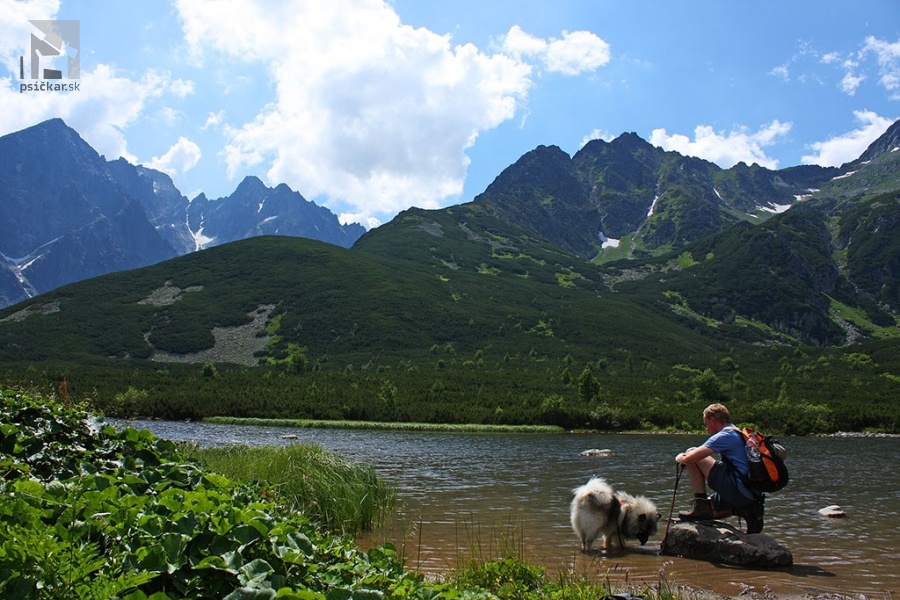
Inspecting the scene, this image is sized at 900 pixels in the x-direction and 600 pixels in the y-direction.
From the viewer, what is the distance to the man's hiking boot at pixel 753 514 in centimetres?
966

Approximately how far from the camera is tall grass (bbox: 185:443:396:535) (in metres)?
10.8

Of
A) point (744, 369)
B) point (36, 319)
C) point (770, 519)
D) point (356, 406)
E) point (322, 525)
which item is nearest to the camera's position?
point (322, 525)

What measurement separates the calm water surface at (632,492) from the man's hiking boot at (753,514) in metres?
Result: 0.76

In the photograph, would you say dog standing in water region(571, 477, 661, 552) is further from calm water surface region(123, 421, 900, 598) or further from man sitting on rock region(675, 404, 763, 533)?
man sitting on rock region(675, 404, 763, 533)

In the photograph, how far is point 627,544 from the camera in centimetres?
Result: 1070

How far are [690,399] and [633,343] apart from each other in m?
53.8

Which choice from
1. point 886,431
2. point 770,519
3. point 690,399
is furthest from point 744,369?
point 770,519

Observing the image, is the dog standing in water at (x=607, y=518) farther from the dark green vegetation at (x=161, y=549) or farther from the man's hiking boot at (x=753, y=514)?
the dark green vegetation at (x=161, y=549)

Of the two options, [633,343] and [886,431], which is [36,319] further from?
[886,431]

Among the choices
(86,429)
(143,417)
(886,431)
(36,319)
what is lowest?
(886,431)

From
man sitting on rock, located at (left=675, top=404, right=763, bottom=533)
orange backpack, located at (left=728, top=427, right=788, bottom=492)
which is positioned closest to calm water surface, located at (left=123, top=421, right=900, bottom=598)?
man sitting on rock, located at (left=675, top=404, right=763, bottom=533)

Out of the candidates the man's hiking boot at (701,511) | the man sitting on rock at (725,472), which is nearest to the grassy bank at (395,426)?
the man's hiking boot at (701,511)

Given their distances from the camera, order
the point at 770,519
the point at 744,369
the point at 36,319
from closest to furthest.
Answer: the point at 770,519
the point at 744,369
the point at 36,319

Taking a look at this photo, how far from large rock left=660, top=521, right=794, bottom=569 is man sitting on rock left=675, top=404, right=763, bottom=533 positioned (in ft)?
0.94
